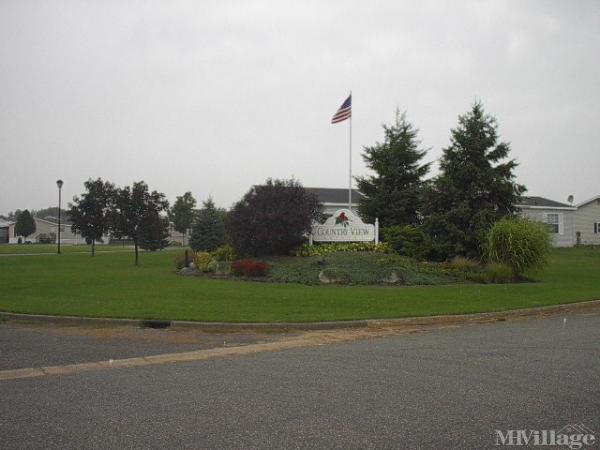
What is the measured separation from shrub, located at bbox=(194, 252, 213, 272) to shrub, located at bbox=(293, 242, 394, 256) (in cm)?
378

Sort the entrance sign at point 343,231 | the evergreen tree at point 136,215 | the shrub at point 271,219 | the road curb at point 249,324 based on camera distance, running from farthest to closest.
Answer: the evergreen tree at point 136,215 < the entrance sign at point 343,231 < the shrub at point 271,219 < the road curb at point 249,324

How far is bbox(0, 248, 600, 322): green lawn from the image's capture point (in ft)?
36.2

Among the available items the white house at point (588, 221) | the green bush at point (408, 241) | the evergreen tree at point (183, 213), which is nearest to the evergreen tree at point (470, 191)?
the green bush at point (408, 241)

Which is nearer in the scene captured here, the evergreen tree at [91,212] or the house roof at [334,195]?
the evergreen tree at [91,212]

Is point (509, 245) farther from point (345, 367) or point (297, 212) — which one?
point (345, 367)

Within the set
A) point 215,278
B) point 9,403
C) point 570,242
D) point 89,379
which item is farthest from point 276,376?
point 570,242

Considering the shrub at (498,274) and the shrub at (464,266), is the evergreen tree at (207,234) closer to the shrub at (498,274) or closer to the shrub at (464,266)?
the shrub at (464,266)

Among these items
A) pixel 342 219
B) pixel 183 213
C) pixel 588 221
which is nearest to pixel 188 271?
pixel 342 219

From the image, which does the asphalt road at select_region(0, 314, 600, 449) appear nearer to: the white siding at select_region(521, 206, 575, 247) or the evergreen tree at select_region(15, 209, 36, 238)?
the white siding at select_region(521, 206, 575, 247)

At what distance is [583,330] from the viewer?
9547 mm

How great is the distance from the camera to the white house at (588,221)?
4534cm

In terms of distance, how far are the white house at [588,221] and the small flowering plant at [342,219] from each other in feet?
103

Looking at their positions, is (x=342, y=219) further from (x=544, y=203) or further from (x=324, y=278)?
(x=544, y=203)

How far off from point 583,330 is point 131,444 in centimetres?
865
